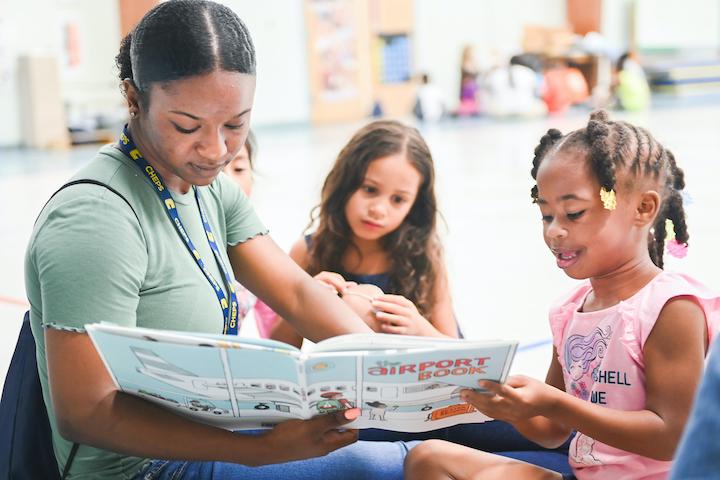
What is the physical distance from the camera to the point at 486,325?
3.59m

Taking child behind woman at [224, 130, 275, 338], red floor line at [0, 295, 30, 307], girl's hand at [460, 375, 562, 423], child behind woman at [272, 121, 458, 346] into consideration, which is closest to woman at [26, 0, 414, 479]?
girl's hand at [460, 375, 562, 423]

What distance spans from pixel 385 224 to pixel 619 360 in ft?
3.81

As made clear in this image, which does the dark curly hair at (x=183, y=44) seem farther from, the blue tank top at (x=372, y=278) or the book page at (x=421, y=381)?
the blue tank top at (x=372, y=278)

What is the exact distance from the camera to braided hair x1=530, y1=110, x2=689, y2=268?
5.28ft

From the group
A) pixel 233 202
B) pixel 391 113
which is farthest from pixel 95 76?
pixel 233 202

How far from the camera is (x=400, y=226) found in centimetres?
271

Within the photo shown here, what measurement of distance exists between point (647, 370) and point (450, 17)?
15178 millimetres

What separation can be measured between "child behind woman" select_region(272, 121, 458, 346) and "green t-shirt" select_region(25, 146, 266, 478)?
105 centimetres

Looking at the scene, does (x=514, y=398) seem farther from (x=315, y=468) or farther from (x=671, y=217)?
(x=671, y=217)

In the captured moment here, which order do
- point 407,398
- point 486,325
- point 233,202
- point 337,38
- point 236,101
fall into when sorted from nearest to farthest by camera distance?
point 407,398 → point 236,101 → point 233,202 → point 486,325 → point 337,38

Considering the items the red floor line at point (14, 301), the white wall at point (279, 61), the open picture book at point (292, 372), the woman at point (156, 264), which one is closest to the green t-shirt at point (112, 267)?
the woman at point (156, 264)

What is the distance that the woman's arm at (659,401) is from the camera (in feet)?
4.63

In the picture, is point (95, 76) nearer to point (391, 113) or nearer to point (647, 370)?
point (391, 113)

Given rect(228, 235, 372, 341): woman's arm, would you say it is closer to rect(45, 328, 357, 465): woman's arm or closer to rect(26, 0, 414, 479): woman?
rect(26, 0, 414, 479): woman
